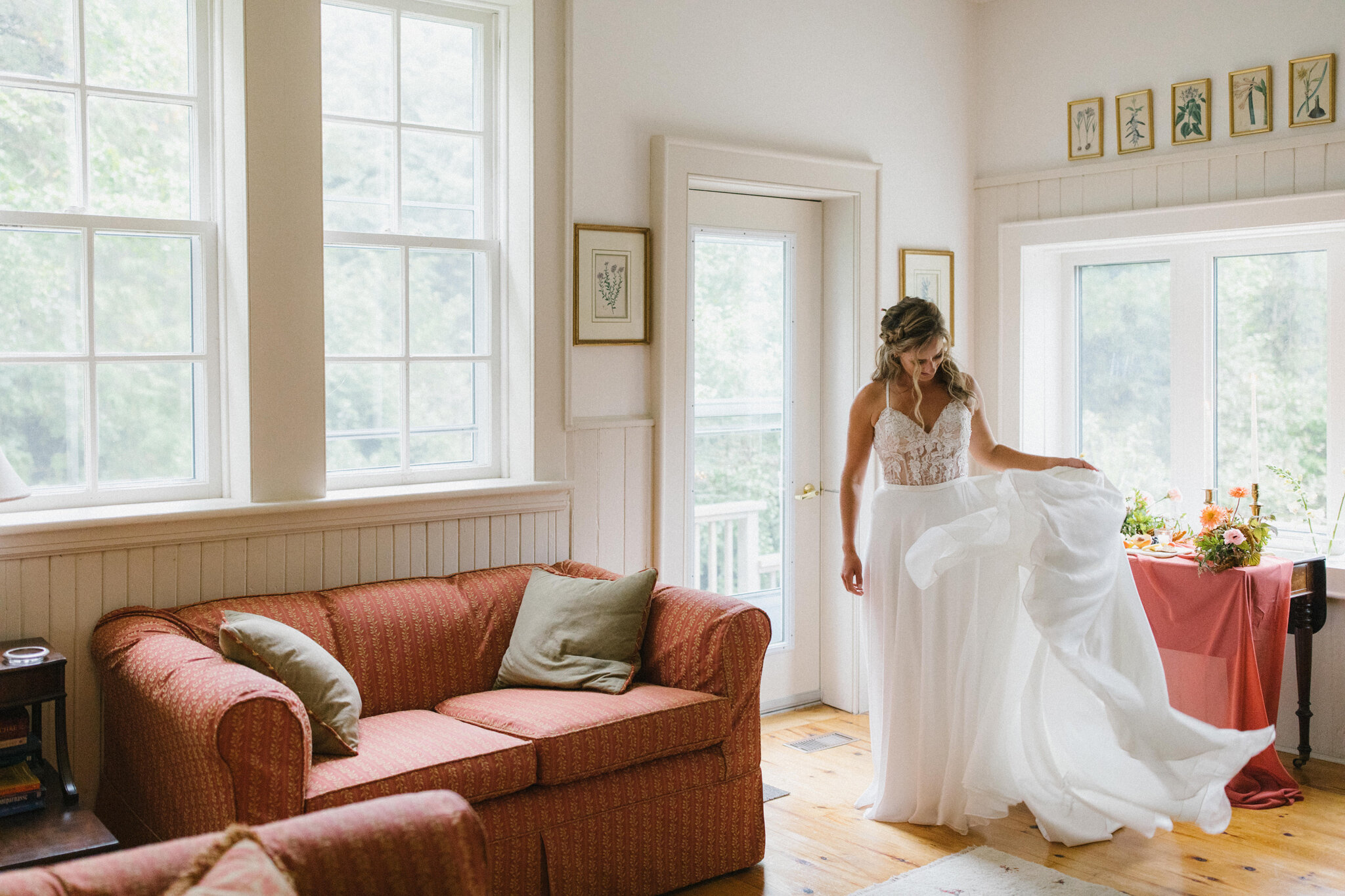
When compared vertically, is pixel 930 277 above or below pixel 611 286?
above

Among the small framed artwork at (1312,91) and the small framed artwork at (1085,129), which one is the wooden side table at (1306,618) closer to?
the small framed artwork at (1312,91)

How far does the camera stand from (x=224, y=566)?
3.27m

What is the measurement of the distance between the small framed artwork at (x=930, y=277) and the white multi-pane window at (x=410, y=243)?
73.2 inches

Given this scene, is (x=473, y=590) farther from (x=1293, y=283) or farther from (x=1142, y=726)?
(x=1293, y=283)

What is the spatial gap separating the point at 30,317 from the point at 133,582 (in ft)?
2.56

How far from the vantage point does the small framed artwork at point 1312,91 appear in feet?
13.3

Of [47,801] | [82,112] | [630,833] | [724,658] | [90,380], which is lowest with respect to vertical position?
[630,833]

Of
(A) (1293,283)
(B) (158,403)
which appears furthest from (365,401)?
(A) (1293,283)

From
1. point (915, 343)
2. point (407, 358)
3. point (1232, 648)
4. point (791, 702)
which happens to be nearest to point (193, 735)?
point (407, 358)

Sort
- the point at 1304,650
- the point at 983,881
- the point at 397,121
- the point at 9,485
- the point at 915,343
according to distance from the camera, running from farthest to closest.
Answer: the point at 1304,650 < the point at 397,121 < the point at 915,343 < the point at 983,881 < the point at 9,485

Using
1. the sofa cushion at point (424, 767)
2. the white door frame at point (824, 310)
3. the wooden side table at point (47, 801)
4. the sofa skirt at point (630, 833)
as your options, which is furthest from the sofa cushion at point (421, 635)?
the white door frame at point (824, 310)

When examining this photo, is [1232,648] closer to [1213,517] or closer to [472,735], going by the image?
[1213,517]

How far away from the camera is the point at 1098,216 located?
4.72m

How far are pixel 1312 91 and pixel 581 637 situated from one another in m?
3.23
